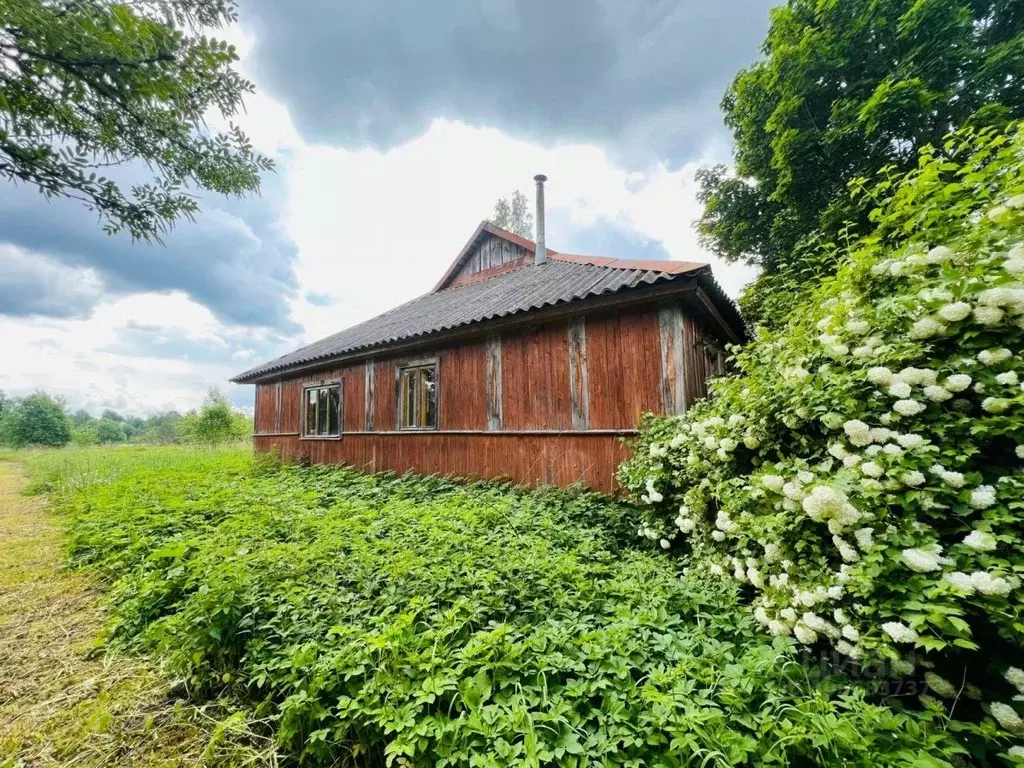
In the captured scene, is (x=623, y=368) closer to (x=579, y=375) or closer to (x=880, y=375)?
(x=579, y=375)

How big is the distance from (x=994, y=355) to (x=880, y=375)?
46 centimetres

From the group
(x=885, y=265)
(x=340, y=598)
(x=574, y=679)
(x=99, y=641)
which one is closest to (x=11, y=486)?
(x=99, y=641)

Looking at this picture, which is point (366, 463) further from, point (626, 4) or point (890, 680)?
point (626, 4)

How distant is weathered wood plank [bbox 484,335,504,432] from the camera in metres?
6.56

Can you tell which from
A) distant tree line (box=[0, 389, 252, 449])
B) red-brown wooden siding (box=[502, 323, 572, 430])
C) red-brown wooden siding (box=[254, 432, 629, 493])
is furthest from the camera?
distant tree line (box=[0, 389, 252, 449])

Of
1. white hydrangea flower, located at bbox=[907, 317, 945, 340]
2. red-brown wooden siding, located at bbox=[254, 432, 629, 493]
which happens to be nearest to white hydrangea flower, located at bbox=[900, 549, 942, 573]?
white hydrangea flower, located at bbox=[907, 317, 945, 340]

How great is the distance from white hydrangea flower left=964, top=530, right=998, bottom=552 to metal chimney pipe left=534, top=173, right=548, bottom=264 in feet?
31.5

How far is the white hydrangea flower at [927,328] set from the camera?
2.33 meters

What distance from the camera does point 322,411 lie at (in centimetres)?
1052

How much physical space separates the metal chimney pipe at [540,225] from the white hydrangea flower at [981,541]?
9.60 meters

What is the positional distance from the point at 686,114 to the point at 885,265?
330 inches

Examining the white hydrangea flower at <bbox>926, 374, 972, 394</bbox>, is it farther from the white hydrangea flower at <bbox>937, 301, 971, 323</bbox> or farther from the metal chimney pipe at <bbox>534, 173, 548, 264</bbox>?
the metal chimney pipe at <bbox>534, 173, 548, 264</bbox>

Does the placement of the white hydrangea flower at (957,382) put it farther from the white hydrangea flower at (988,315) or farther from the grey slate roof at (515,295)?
the grey slate roof at (515,295)

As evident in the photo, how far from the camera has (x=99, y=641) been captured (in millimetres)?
3102
